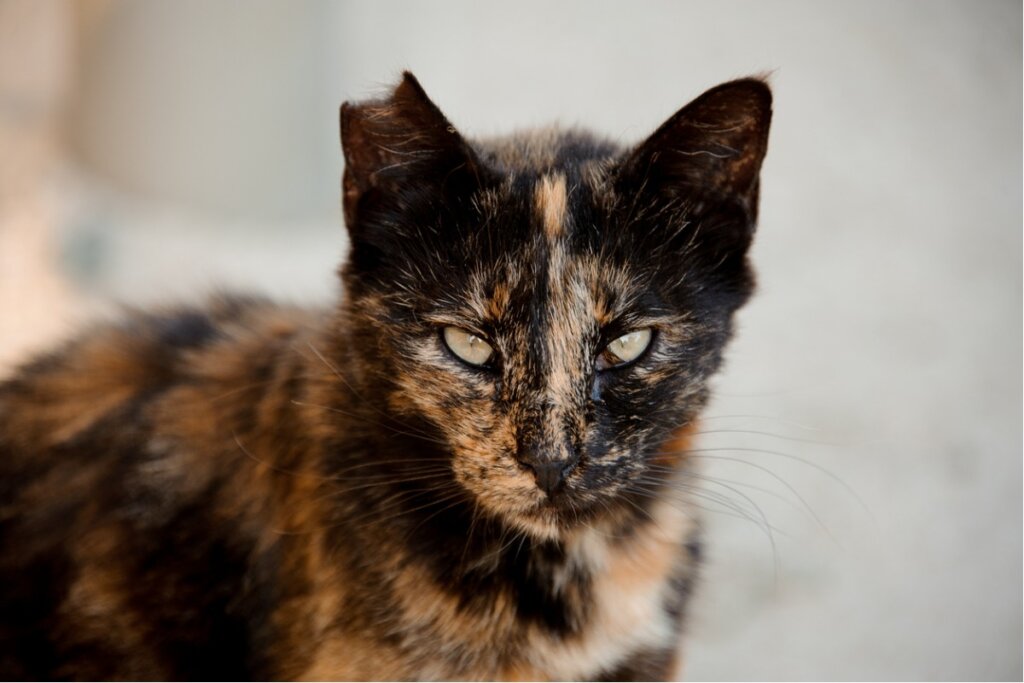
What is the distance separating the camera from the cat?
123cm

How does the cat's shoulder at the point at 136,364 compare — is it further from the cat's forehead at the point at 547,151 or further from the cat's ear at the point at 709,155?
the cat's ear at the point at 709,155

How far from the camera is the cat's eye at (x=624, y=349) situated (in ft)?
4.10

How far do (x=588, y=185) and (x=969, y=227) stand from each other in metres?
1.44

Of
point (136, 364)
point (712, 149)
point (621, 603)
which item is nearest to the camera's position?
point (712, 149)

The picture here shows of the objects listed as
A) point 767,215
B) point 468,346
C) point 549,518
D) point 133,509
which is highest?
point 767,215

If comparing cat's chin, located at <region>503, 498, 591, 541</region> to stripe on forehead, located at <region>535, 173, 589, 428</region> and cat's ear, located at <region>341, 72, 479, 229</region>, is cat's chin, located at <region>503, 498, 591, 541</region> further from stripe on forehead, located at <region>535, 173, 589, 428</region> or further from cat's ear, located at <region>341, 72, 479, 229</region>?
cat's ear, located at <region>341, 72, 479, 229</region>

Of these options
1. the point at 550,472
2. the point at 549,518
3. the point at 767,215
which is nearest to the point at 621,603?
the point at 549,518

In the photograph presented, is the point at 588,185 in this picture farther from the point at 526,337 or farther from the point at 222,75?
the point at 222,75

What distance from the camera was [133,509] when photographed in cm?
144

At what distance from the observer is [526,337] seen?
47.6 inches

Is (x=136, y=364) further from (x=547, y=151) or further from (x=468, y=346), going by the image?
(x=547, y=151)

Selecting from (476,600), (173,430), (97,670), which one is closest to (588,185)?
(476,600)

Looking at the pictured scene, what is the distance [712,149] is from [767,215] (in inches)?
54.8

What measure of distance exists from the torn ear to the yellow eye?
30 cm
